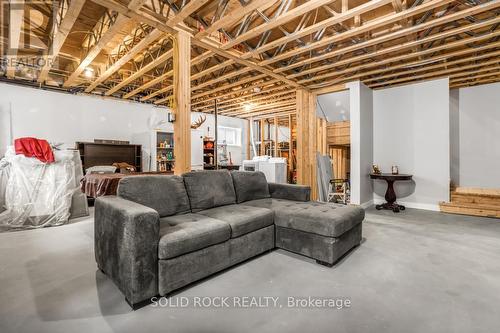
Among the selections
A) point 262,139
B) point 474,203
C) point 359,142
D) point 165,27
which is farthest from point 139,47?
point 474,203

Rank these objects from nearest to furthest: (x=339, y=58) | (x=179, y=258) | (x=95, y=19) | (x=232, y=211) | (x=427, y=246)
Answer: (x=179, y=258) < (x=232, y=211) < (x=427, y=246) < (x=95, y=19) < (x=339, y=58)

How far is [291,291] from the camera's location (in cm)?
191

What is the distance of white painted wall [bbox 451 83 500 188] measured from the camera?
17.3 ft

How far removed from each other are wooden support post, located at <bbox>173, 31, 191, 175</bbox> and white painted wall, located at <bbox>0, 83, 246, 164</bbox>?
14.1 feet

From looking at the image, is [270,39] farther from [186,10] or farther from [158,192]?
[158,192]

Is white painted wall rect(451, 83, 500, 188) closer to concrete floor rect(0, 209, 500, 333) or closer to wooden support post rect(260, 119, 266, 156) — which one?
concrete floor rect(0, 209, 500, 333)

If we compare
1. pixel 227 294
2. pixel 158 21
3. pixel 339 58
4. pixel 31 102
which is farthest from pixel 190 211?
pixel 31 102

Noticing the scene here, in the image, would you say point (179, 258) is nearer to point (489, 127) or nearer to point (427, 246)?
point (427, 246)

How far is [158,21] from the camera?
9.86ft

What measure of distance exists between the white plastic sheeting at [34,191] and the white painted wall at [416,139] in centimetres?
640

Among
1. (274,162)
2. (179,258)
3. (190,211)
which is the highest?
(274,162)

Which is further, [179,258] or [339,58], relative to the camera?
[339,58]

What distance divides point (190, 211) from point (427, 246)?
286cm

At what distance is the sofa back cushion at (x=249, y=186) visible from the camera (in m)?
3.30
